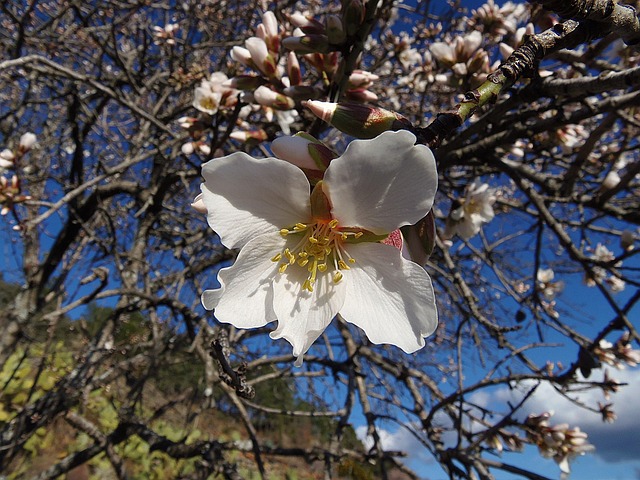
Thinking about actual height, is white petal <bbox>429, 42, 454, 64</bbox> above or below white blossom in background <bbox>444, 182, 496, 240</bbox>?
above

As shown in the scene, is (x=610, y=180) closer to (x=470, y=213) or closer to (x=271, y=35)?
(x=470, y=213)

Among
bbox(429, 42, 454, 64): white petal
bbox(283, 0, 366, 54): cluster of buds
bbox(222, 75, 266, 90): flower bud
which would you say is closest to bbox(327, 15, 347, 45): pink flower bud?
bbox(283, 0, 366, 54): cluster of buds

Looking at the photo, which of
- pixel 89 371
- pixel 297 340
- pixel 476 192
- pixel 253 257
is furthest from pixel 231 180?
pixel 89 371

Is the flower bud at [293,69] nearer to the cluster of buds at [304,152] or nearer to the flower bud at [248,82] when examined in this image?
the flower bud at [248,82]

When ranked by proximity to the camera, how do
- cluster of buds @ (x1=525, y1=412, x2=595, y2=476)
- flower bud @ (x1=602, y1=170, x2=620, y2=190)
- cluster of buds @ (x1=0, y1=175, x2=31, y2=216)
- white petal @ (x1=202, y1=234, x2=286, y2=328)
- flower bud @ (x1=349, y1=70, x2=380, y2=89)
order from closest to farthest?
white petal @ (x1=202, y1=234, x2=286, y2=328), flower bud @ (x1=349, y1=70, x2=380, y2=89), flower bud @ (x1=602, y1=170, x2=620, y2=190), cluster of buds @ (x1=525, y1=412, x2=595, y2=476), cluster of buds @ (x1=0, y1=175, x2=31, y2=216)

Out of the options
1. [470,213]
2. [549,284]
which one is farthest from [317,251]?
[549,284]

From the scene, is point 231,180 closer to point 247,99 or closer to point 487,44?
point 247,99

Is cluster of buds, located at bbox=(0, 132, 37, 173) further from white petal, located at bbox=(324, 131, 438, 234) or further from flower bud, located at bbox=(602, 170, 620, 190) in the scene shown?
flower bud, located at bbox=(602, 170, 620, 190)
